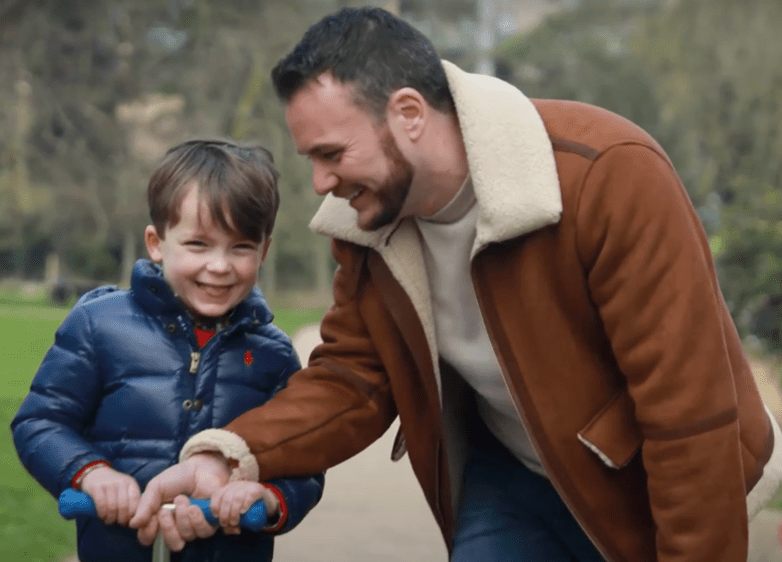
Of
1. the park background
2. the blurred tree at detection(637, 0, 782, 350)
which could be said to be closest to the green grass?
the park background

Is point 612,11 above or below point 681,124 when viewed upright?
above

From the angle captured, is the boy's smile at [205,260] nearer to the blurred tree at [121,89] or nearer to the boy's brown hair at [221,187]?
the boy's brown hair at [221,187]

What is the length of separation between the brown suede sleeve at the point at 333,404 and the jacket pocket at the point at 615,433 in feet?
2.02

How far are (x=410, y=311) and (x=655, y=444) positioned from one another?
2.22 ft

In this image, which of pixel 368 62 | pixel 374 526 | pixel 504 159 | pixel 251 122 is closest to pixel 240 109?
pixel 251 122

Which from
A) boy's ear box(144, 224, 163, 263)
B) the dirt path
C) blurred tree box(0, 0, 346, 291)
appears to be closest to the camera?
boy's ear box(144, 224, 163, 263)

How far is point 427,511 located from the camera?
6.18 meters

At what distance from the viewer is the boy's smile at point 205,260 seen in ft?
9.44

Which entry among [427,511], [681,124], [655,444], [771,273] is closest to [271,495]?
[655,444]

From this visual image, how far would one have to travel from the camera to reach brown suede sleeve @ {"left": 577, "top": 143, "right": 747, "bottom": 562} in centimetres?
265

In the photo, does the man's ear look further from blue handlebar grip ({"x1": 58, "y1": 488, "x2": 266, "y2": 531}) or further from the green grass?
the green grass

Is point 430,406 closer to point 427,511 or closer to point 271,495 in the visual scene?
point 271,495

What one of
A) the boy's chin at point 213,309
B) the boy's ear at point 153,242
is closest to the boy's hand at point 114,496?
the boy's chin at point 213,309

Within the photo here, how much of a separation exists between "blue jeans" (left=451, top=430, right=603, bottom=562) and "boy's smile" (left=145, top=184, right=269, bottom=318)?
828 millimetres
